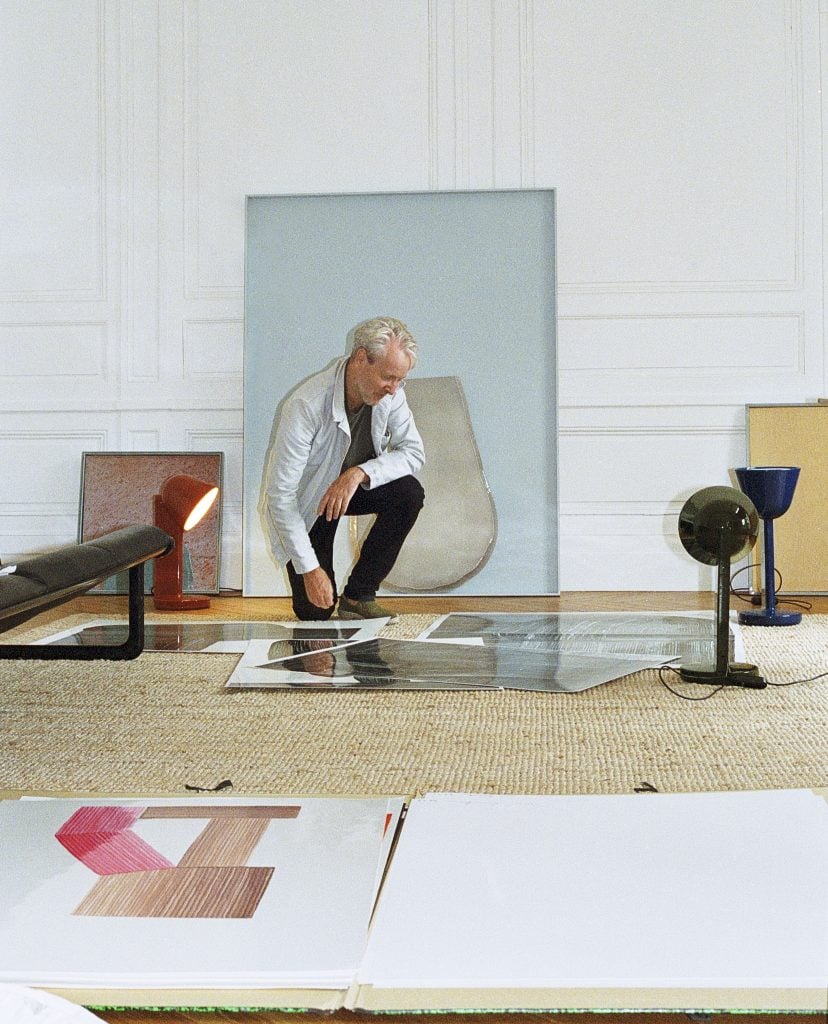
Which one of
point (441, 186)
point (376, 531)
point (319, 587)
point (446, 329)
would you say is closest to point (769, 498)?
point (376, 531)

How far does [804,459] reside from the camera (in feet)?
13.4

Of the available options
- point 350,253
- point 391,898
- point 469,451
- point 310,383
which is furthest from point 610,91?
point 391,898

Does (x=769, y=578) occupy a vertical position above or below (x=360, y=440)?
below

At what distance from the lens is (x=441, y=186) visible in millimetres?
4328

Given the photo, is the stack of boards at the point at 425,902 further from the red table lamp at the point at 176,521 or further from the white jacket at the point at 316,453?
the red table lamp at the point at 176,521

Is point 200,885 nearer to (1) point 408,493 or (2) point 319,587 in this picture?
(2) point 319,587

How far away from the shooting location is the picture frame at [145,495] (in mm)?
4285

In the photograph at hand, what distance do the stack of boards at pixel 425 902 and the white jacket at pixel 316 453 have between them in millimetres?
2029

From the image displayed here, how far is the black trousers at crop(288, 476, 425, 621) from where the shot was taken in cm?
350

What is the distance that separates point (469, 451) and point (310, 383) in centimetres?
93

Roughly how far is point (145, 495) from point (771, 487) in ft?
8.17

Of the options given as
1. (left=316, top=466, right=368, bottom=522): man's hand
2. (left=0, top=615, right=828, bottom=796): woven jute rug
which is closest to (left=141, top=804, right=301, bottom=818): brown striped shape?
(left=0, top=615, right=828, bottom=796): woven jute rug

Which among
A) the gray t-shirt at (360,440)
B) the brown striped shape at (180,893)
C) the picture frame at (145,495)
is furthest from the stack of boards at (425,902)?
the picture frame at (145,495)

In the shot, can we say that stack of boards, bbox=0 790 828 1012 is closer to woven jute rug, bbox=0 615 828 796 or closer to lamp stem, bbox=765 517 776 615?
woven jute rug, bbox=0 615 828 796
